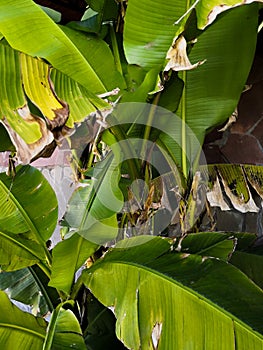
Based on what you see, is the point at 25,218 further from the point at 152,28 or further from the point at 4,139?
the point at 152,28

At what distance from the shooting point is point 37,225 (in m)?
0.94

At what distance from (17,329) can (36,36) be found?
55cm

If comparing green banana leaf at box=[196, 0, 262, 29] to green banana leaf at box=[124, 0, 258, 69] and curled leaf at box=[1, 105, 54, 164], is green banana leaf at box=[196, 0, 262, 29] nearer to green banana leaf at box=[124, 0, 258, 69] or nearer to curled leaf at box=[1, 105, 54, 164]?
green banana leaf at box=[124, 0, 258, 69]

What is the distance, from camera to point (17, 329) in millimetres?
833

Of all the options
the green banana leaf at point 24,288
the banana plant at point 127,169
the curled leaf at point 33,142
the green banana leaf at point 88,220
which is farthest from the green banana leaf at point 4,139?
the green banana leaf at point 24,288

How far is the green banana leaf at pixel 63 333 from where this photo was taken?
0.76 m

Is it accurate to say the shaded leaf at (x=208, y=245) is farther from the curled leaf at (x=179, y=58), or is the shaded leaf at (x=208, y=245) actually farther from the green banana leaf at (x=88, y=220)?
the curled leaf at (x=179, y=58)

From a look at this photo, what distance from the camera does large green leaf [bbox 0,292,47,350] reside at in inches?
31.8

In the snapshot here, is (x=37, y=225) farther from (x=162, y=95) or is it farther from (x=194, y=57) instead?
(x=194, y=57)

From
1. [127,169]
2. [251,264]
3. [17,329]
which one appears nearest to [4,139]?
[127,169]

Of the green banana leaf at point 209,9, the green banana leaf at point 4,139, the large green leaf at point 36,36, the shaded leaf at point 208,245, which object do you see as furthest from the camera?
the green banana leaf at point 4,139

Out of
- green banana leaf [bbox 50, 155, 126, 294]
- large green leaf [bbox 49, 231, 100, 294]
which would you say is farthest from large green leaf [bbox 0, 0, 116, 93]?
large green leaf [bbox 49, 231, 100, 294]

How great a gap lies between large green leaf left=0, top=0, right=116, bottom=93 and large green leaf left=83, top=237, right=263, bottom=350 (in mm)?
365

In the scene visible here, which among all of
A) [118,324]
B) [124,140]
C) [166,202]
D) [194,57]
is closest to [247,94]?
[166,202]
